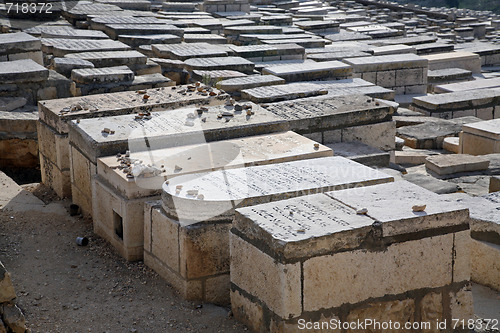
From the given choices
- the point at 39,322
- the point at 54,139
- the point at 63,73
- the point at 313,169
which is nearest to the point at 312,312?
the point at 313,169

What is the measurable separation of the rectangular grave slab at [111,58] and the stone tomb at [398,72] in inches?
133

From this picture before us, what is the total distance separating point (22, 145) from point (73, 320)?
11.6ft

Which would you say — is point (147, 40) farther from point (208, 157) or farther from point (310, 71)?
point (208, 157)

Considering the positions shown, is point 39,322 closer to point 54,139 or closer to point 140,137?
point 140,137

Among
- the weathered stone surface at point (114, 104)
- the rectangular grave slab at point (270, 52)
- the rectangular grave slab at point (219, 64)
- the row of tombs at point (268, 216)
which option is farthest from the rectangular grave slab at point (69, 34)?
the row of tombs at point (268, 216)

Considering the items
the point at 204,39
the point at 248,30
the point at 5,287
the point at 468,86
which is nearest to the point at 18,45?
the point at 204,39

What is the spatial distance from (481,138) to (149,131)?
369 centimetres

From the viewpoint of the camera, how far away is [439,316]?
3.96 metres

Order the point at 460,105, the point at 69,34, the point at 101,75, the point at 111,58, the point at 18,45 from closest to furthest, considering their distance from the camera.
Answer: the point at 101,75 → the point at 111,58 → the point at 18,45 → the point at 460,105 → the point at 69,34

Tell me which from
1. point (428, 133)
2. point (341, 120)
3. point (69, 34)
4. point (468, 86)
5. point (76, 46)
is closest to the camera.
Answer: point (341, 120)

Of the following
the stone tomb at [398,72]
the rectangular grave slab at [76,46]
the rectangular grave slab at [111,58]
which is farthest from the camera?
the stone tomb at [398,72]

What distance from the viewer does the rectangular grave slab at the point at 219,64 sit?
8234 mm

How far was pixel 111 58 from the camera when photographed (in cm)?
821

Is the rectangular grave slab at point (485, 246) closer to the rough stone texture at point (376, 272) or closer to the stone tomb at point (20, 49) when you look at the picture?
the rough stone texture at point (376, 272)
